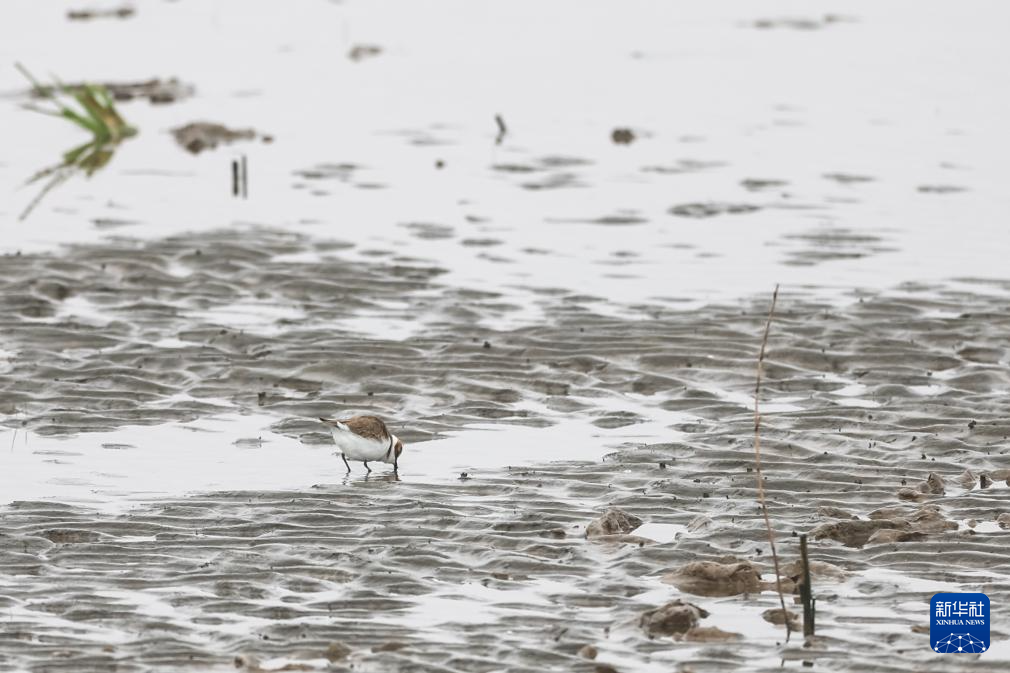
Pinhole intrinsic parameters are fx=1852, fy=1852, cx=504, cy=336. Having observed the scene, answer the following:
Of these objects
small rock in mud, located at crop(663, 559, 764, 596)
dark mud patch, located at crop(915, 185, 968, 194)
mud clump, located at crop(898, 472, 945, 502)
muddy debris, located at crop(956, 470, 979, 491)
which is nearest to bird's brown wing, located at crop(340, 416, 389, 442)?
small rock in mud, located at crop(663, 559, 764, 596)

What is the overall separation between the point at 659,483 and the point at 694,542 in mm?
1213

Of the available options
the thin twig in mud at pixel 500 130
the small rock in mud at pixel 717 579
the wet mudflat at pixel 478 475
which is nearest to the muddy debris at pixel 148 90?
the thin twig in mud at pixel 500 130

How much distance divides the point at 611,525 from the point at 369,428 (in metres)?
1.90

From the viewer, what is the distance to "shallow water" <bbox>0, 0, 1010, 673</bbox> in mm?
9102

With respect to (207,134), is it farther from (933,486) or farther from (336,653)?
(336,653)

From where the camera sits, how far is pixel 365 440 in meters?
11.4

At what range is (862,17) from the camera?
36.7 m

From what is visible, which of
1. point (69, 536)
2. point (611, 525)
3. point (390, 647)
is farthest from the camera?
point (611, 525)

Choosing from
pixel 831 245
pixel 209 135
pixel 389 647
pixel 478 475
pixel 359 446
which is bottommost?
pixel 389 647

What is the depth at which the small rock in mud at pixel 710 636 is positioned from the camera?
8680 mm

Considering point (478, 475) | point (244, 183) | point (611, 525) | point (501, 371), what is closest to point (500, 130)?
point (244, 183)

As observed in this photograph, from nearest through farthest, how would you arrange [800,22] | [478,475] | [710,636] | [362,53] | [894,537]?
[710,636] → [894,537] → [478,475] → [362,53] → [800,22]

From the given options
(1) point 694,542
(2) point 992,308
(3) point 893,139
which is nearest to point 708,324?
(2) point 992,308

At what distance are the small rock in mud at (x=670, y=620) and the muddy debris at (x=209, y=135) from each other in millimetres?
17047
